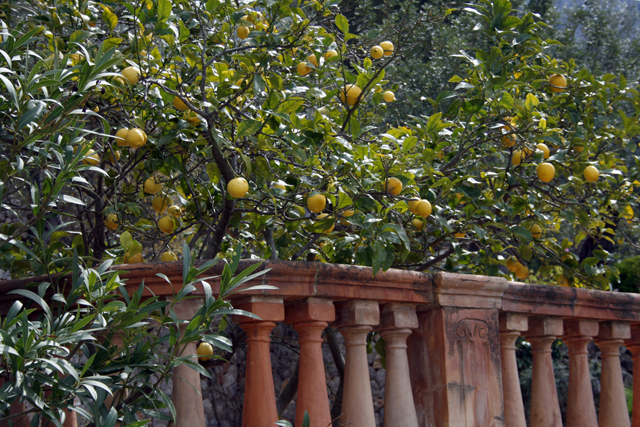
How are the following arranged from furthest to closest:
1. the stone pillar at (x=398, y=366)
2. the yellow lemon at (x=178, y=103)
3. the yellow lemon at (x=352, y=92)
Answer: the yellow lemon at (x=352, y=92), the yellow lemon at (x=178, y=103), the stone pillar at (x=398, y=366)

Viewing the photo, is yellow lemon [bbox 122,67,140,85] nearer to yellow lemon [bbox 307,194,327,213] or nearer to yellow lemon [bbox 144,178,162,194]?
yellow lemon [bbox 144,178,162,194]

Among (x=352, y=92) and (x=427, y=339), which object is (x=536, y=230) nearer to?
(x=427, y=339)

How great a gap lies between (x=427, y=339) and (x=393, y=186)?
1.93ft

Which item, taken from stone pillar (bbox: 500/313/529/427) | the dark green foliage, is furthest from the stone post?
the dark green foliage

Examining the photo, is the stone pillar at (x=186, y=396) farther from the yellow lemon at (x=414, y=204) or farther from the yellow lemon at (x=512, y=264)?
the yellow lemon at (x=512, y=264)

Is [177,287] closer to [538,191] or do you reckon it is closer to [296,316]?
[296,316]

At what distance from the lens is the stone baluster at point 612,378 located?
8.75 feet

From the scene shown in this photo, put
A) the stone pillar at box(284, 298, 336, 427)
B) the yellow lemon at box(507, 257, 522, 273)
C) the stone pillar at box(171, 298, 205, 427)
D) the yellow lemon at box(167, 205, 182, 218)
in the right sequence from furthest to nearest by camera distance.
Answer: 1. the yellow lemon at box(507, 257, 522, 273)
2. the yellow lemon at box(167, 205, 182, 218)
3. the stone pillar at box(284, 298, 336, 427)
4. the stone pillar at box(171, 298, 205, 427)

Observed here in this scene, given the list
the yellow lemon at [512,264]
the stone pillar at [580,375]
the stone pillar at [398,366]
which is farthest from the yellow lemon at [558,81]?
the stone pillar at [398,366]

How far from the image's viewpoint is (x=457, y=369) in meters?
2.28

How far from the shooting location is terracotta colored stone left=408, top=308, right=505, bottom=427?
2.25m

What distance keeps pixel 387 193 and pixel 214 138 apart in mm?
638

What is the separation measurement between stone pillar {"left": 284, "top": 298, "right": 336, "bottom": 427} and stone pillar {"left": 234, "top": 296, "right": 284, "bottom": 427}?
0.09 meters

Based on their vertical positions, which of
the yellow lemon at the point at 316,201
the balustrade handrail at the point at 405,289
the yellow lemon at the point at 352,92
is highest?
the yellow lemon at the point at 352,92
